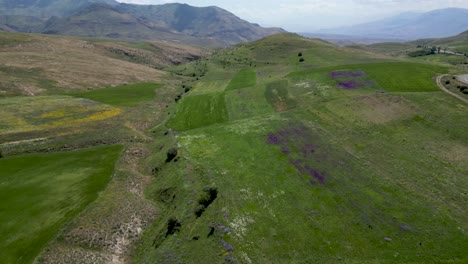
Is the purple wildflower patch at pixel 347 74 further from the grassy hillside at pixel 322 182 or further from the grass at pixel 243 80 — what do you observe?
the grass at pixel 243 80

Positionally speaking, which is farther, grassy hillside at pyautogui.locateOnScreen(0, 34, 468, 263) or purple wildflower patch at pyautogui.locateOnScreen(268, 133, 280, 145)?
purple wildflower patch at pyautogui.locateOnScreen(268, 133, 280, 145)

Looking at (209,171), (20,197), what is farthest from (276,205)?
(20,197)

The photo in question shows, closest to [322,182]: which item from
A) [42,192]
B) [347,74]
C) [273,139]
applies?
[273,139]

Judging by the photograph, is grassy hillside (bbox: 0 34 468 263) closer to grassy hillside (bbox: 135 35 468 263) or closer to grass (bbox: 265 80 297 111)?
grassy hillside (bbox: 135 35 468 263)

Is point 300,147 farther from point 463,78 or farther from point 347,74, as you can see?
point 463,78

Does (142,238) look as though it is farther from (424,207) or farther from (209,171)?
(424,207)

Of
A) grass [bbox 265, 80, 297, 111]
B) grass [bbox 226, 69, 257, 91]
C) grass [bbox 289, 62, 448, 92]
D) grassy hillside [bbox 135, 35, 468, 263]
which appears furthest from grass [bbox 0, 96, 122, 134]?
grass [bbox 289, 62, 448, 92]
